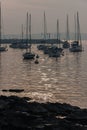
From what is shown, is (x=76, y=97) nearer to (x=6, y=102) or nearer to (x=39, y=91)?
(x=39, y=91)

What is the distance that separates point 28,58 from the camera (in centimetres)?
11944

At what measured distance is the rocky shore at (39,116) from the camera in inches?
1193

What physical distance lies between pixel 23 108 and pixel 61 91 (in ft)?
63.9

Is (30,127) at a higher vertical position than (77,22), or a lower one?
lower

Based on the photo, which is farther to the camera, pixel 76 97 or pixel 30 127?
pixel 76 97

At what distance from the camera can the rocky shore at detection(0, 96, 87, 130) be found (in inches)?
1193

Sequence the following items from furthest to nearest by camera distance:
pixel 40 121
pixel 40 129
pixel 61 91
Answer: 1. pixel 61 91
2. pixel 40 121
3. pixel 40 129

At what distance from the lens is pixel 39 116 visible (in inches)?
1340

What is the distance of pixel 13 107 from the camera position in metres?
38.0

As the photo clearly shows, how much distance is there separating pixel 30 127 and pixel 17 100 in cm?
1221

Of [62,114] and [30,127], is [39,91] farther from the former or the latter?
[30,127]

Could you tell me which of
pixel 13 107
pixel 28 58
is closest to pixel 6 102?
pixel 13 107

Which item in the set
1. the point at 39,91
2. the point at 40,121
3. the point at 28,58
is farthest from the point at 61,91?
the point at 28,58

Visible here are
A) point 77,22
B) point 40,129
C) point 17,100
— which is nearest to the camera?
point 40,129
